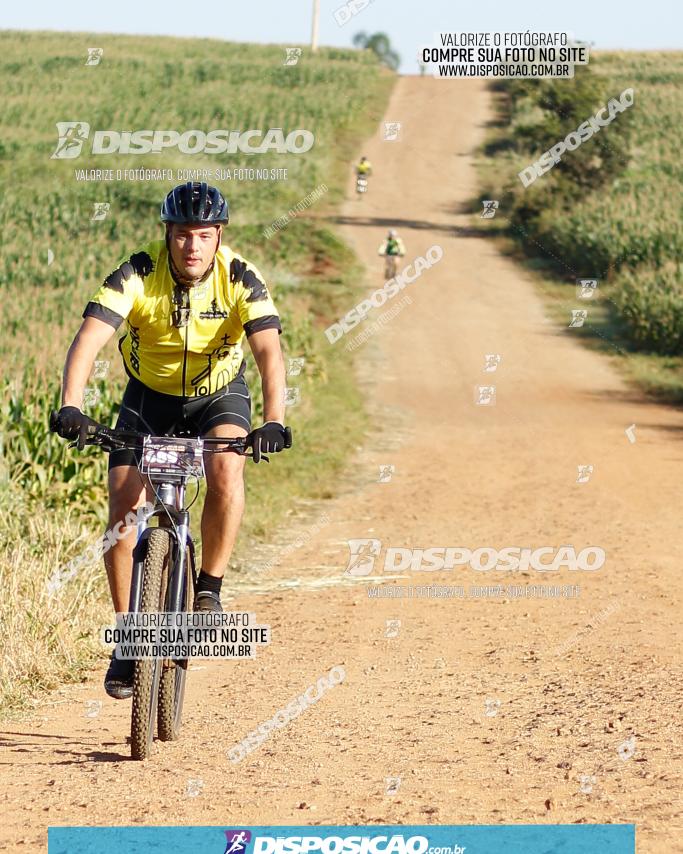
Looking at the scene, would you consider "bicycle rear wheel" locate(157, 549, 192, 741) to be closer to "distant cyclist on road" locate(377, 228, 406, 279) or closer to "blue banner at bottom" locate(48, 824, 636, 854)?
Answer: "blue banner at bottom" locate(48, 824, 636, 854)

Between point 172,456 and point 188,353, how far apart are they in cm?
68

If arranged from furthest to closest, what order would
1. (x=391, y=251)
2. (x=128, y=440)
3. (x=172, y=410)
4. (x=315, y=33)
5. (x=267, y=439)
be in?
(x=315, y=33) < (x=391, y=251) < (x=172, y=410) < (x=128, y=440) < (x=267, y=439)

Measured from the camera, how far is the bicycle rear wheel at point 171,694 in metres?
6.12

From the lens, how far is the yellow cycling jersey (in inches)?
243

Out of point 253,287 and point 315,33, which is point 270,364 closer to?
point 253,287

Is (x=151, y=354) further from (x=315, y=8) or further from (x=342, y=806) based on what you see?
(x=315, y=8)

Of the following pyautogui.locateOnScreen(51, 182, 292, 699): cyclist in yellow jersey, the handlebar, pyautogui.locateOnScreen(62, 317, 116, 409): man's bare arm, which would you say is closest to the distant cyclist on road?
pyautogui.locateOnScreen(51, 182, 292, 699): cyclist in yellow jersey

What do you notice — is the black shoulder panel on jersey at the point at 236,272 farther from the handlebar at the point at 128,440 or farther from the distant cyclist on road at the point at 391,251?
the distant cyclist on road at the point at 391,251

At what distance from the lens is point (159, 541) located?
19.5 feet

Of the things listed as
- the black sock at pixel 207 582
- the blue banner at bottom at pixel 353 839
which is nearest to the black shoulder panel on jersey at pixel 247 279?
the black sock at pixel 207 582

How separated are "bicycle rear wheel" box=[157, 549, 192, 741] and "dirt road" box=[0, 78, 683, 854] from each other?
0.44ft

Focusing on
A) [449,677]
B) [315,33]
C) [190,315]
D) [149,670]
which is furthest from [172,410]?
[315,33]

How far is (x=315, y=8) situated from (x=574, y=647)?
78119 millimetres

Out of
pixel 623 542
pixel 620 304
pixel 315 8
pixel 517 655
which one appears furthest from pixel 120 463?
pixel 315 8
